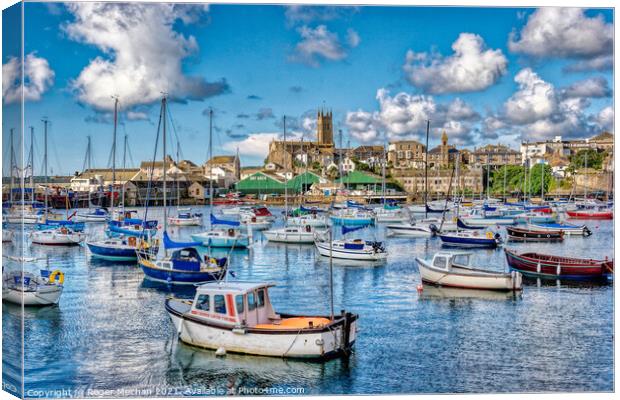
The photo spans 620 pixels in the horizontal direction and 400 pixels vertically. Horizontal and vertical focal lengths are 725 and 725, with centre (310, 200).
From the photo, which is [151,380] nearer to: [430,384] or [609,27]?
[430,384]

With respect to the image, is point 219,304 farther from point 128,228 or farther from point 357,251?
point 128,228

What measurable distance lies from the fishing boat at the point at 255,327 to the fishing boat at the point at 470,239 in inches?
637

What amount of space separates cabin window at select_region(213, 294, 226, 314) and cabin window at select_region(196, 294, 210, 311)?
177 millimetres

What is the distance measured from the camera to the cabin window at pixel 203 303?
35.1 feet

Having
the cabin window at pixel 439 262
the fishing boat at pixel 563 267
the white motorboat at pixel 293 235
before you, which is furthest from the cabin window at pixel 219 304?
the white motorboat at pixel 293 235

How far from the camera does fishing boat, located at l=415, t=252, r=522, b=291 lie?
15.9 meters

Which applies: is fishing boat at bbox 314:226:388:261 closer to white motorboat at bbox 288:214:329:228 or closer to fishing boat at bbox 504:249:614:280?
fishing boat at bbox 504:249:614:280

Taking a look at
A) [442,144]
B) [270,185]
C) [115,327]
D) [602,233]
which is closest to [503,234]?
[602,233]

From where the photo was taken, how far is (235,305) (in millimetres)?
10289

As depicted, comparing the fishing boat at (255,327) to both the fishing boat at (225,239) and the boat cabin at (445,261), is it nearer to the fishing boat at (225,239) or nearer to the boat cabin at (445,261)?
the boat cabin at (445,261)

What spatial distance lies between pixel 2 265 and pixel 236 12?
423cm

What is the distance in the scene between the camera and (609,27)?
9.30 m

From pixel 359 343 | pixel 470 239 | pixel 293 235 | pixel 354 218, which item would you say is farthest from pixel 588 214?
pixel 359 343

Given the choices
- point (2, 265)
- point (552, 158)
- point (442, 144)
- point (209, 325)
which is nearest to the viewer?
point (2, 265)
